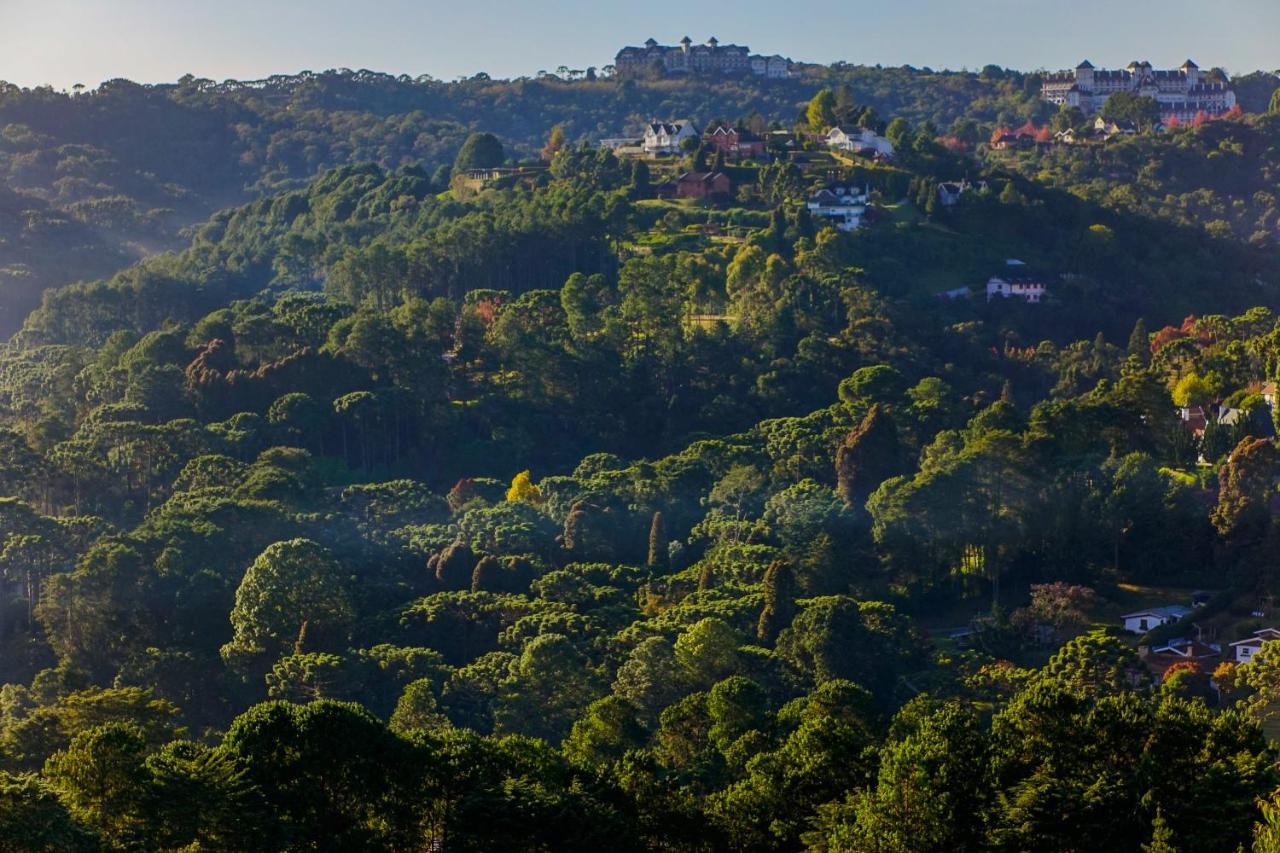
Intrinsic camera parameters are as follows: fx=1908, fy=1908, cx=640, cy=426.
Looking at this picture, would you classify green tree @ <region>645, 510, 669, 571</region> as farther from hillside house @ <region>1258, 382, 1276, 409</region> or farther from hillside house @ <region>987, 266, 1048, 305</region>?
hillside house @ <region>987, 266, 1048, 305</region>

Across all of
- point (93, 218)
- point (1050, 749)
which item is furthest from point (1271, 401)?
point (93, 218)

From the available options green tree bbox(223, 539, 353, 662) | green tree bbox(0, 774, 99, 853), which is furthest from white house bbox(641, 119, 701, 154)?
green tree bbox(0, 774, 99, 853)

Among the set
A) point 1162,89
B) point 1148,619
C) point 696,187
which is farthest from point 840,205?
point 1162,89

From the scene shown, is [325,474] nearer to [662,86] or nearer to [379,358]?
[379,358]

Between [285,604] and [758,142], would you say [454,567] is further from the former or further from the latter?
[758,142]

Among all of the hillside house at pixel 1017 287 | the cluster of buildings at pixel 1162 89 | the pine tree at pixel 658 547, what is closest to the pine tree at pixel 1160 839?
the pine tree at pixel 658 547

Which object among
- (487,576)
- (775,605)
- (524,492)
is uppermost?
(775,605)
